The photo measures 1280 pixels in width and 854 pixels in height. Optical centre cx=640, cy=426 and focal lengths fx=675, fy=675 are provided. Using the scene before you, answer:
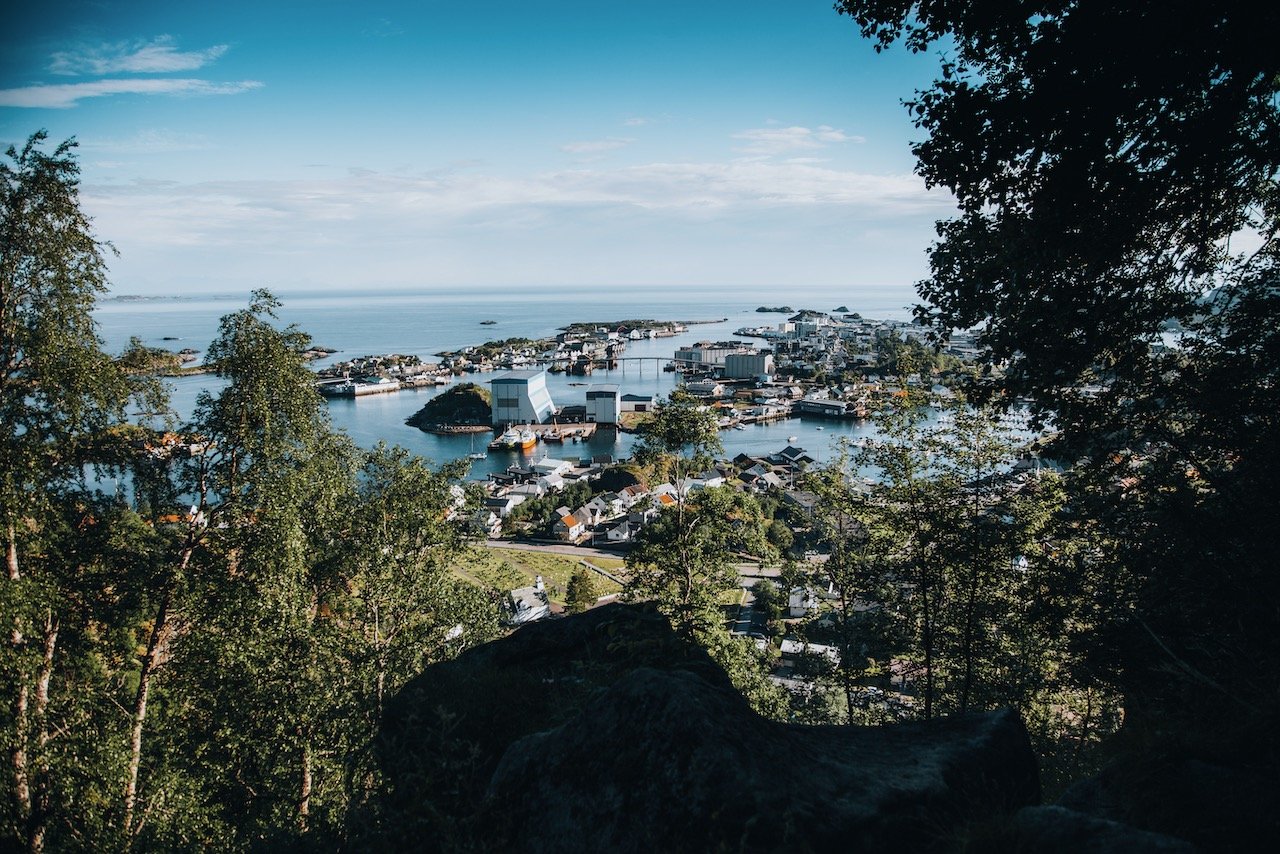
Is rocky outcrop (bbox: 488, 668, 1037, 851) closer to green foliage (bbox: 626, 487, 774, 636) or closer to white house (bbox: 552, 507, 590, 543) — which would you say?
green foliage (bbox: 626, 487, 774, 636)

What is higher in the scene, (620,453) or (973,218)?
(973,218)

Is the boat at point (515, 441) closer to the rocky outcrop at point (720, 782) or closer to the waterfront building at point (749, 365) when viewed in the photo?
the waterfront building at point (749, 365)

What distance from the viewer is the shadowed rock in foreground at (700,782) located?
2793mm

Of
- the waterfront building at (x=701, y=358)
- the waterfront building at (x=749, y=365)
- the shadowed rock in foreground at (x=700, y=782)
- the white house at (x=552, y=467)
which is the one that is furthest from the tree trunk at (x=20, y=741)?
the waterfront building at (x=701, y=358)

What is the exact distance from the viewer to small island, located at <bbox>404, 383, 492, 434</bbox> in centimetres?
6381

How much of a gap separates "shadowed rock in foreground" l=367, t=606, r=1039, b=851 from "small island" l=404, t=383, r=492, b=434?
61.1m

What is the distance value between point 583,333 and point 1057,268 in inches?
5911

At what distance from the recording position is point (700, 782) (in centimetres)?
288

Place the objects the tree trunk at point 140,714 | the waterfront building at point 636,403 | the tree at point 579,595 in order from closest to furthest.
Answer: the tree trunk at point 140,714, the tree at point 579,595, the waterfront building at point 636,403

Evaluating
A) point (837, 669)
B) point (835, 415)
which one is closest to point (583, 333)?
point (835, 415)

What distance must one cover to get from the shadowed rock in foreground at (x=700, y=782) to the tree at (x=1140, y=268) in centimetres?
144

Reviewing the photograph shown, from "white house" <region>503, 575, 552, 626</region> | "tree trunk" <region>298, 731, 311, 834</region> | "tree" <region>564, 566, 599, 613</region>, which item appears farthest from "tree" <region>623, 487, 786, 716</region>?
"white house" <region>503, 575, 552, 626</region>

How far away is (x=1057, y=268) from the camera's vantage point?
15.3 feet

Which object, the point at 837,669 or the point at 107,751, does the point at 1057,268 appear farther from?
the point at 107,751
